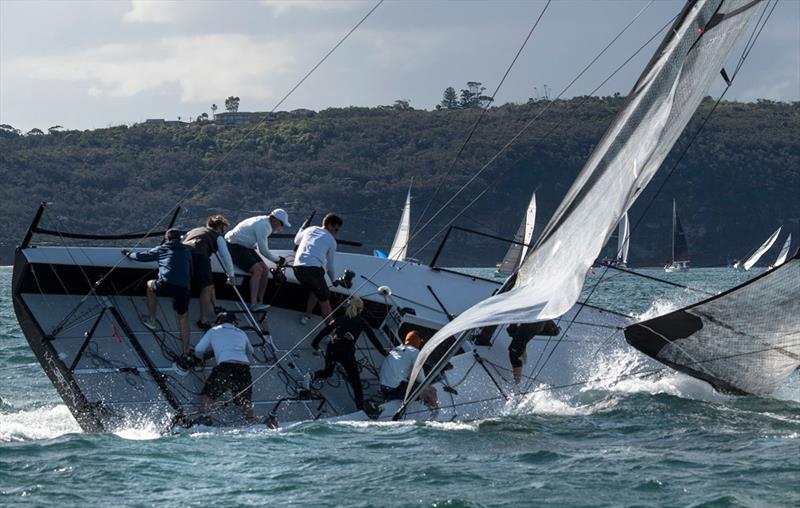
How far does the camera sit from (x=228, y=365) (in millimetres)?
10133

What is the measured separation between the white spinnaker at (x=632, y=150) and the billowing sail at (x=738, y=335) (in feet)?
3.81

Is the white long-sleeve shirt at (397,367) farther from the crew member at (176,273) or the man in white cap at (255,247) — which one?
the crew member at (176,273)

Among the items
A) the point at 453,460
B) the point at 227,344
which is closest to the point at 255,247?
the point at 227,344

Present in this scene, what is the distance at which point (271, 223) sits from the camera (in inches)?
454

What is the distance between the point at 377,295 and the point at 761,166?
335 feet

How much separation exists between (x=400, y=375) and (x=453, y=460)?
64.9 inches

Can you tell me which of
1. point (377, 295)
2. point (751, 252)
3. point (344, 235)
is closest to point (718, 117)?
point (751, 252)

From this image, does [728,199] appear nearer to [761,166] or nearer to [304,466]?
[761,166]

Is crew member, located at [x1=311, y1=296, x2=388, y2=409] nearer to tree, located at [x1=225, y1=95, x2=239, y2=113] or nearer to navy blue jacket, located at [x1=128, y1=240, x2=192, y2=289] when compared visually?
navy blue jacket, located at [x1=128, y1=240, x2=192, y2=289]

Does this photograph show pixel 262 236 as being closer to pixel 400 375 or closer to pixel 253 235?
pixel 253 235

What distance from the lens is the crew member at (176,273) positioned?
416 inches

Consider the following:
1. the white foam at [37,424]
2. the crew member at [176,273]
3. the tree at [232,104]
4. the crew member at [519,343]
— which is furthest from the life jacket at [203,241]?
the tree at [232,104]

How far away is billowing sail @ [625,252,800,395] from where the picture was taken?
32.7 ft

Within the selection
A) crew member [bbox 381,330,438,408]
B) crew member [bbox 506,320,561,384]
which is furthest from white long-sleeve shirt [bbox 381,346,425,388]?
crew member [bbox 506,320,561,384]
